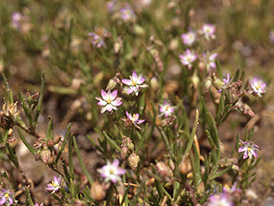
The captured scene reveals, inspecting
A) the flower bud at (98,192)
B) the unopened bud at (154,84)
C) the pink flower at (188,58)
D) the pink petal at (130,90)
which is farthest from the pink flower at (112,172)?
the pink flower at (188,58)

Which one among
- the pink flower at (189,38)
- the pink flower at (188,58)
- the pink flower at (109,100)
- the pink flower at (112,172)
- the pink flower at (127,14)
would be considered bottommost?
the pink flower at (188,58)

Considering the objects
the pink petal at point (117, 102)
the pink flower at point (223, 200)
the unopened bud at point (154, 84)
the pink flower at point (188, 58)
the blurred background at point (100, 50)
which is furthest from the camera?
the blurred background at point (100, 50)

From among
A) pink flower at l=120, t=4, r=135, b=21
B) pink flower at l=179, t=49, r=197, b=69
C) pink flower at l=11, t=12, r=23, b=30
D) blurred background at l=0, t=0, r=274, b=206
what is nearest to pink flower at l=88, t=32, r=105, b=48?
blurred background at l=0, t=0, r=274, b=206

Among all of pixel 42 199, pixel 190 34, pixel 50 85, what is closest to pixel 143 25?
pixel 190 34

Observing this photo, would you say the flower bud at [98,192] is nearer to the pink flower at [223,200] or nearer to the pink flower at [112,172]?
the pink flower at [112,172]

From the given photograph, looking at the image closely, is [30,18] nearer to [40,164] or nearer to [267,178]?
[40,164]
